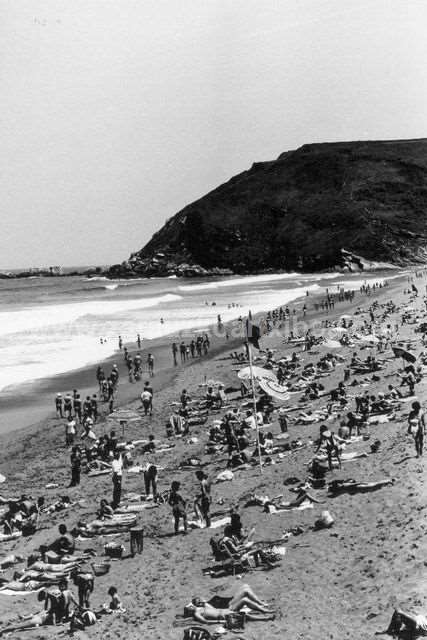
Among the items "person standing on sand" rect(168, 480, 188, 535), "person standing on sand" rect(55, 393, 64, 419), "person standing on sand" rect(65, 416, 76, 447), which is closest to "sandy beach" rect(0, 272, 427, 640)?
"person standing on sand" rect(168, 480, 188, 535)

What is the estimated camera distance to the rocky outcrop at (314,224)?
15162 centimetres

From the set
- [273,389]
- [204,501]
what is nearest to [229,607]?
[204,501]

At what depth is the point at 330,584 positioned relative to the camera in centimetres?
983

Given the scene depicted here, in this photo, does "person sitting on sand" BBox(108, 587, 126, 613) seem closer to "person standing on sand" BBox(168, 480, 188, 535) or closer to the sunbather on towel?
"person standing on sand" BBox(168, 480, 188, 535)

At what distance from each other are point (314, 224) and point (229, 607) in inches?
6511

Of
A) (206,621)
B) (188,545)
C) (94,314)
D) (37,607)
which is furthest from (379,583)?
(94,314)

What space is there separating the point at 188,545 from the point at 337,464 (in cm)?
426

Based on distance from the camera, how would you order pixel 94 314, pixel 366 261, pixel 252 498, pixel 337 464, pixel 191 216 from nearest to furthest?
1. pixel 252 498
2. pixel 337 464
3. pixel 94 314
4. pixel 366 261
5. pixel 191 216

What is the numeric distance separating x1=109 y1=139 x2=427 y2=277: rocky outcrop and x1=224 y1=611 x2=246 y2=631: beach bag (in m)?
138

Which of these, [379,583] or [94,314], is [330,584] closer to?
[379,583]

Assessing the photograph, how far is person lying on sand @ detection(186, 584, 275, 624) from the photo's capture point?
359 inches

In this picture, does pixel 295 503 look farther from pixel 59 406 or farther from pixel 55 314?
pixel 55 314

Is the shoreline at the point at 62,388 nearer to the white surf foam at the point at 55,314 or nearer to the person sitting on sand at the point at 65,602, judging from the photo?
the person sitting on sand at the point at 65,602

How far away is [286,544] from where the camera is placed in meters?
11.6
